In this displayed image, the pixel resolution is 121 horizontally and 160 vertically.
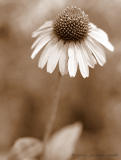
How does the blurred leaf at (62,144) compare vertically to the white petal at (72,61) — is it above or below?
below

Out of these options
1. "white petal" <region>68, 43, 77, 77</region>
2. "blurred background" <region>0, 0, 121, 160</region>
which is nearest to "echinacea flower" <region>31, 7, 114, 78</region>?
"white petal" <region>68, 43, 77, 77</region>

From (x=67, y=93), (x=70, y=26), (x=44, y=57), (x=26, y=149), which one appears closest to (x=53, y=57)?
(x=44, y=57)

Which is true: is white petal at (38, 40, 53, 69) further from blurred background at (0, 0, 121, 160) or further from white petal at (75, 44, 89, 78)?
blurred background at (0, 0, 121, 160)

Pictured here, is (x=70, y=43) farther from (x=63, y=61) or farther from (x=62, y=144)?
(x=62, y=144)

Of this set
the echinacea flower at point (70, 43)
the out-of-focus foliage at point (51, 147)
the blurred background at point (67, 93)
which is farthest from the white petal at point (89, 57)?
the blurred background at point (67, 93)

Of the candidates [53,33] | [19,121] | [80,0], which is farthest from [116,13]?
[19,121]

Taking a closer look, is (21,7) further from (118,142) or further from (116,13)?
(118,142)

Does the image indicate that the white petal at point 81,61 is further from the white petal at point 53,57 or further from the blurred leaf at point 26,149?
the blurred leaf at point 26,149
